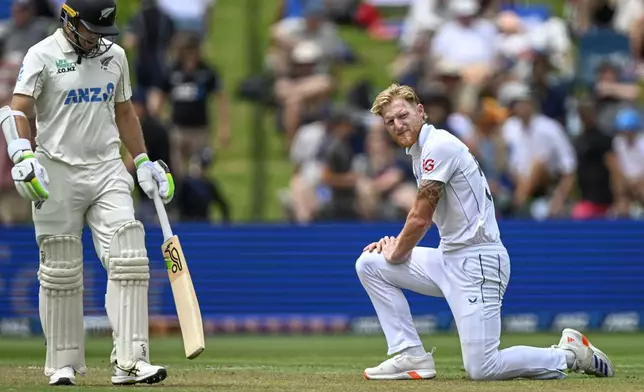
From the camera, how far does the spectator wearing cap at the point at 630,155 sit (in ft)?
54.2

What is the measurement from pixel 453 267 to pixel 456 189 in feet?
1.62

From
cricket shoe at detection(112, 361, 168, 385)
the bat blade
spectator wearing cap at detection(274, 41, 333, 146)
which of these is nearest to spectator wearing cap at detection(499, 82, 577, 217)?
spectator wearing cap at detection(274, 41, 333, 146)

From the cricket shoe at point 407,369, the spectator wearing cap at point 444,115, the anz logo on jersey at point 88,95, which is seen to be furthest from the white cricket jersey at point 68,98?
the spectator wearing cap at point 444,115

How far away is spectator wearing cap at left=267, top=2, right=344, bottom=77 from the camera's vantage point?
1823 cm

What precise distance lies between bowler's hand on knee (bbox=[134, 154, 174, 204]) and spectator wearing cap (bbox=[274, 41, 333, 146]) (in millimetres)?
9035

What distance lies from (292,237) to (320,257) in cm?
39

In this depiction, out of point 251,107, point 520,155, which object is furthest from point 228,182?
point 520,155

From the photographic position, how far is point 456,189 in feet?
27.9

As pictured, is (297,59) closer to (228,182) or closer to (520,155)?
(228,182)

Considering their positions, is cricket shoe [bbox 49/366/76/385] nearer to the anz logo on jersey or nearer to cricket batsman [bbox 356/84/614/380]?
the anz logo on jersey

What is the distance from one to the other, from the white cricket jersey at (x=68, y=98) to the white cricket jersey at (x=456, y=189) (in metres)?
1.97

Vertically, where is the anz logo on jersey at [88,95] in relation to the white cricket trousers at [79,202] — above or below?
above

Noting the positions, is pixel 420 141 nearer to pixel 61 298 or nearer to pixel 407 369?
pixel 407 369

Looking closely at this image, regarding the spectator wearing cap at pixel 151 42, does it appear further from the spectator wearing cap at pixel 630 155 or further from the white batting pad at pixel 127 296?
the white batting pad at pixel 127 296
